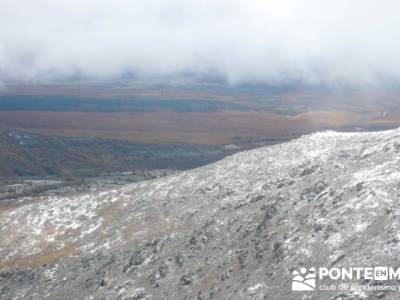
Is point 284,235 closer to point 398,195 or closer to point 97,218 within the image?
point 398,195

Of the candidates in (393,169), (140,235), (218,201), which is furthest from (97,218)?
(393,169)

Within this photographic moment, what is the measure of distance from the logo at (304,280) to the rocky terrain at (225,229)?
0.75 meters

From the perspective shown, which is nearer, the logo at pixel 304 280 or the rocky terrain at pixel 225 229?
the logo at pixel 304 280

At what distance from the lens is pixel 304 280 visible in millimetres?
50719

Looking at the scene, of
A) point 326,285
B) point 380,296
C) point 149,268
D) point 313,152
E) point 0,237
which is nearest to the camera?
point 380,296

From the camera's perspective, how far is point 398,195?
55625 millimetres

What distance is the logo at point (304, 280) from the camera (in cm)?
4978

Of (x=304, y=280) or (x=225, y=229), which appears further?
(x=225, y=229)

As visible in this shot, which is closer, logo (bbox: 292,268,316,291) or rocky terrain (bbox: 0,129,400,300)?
logo (bbox: 292,268,316,291)

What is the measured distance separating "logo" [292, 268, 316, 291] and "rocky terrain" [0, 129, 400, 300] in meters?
0.75

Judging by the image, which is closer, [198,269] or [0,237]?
[198,269]

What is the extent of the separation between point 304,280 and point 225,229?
1776 centimetres

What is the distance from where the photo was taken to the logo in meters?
49.8

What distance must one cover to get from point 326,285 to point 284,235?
11.3 meters
